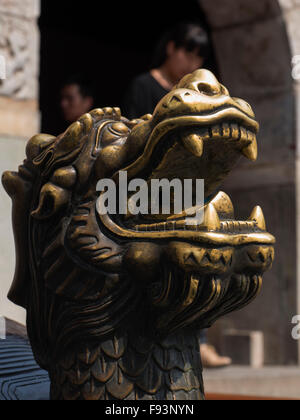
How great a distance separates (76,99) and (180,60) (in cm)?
98

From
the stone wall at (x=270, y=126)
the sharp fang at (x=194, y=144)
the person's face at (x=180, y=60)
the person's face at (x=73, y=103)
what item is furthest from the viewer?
the stone wall at (x=270, y=126)

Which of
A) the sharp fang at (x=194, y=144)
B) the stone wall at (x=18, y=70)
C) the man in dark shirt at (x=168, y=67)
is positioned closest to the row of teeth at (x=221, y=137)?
the sharp fang at (x=194, y=144)

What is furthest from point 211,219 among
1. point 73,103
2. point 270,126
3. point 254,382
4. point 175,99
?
point 270,126

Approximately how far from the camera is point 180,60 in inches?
127

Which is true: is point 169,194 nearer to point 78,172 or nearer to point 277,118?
point 78,172

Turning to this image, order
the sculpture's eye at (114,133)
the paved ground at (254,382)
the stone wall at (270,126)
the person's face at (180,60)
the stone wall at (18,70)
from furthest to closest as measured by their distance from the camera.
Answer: the stone wall at (270,126)
the paved ground at (254,382)
the person's face at (180,60)
the stone wall at (18,70)
the sculpture's eye at (114,133)

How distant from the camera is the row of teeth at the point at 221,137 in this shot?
1.02 metres

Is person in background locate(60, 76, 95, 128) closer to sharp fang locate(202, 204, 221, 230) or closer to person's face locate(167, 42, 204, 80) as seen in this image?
person's face locate(167, 42, 204, 80)

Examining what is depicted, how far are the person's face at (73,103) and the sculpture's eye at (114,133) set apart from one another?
2.74m

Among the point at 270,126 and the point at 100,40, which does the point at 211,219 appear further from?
the point at 100,40

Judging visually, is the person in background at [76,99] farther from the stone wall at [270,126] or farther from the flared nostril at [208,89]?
the flared nostril at [208,89]

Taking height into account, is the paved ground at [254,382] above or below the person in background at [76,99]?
below

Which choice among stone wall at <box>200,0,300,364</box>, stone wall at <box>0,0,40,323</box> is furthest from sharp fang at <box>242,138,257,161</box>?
stone wall at <box>200,0,300,364</box>

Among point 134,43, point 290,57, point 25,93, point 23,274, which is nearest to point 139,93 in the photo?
point 25,93
